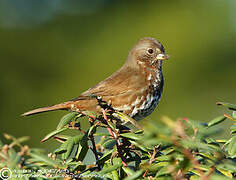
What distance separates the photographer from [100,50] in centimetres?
930

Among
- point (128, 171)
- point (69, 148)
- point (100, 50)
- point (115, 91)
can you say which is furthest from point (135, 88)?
point (100, 50)

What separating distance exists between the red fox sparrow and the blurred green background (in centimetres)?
368

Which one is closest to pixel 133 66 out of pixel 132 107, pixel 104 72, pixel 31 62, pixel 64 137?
Answer: pixel 132 107

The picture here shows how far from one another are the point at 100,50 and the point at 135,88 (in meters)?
5.01

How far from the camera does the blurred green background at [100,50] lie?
8.73 metres

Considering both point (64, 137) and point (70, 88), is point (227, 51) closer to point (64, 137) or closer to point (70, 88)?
point (70, 88)

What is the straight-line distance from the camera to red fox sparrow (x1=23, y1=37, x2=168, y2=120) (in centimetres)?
427

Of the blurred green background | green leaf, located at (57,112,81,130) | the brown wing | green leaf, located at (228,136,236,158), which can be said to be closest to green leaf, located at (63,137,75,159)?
green leaf, located at (57,112,81,130)

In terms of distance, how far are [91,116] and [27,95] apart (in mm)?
6989

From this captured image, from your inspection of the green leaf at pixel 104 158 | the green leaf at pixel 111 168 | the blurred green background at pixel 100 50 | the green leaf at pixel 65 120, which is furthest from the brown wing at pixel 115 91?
the blurred green background at pixel 100 50

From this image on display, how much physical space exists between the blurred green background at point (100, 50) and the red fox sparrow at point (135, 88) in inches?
145

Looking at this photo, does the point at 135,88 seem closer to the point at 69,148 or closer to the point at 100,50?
the point at 69,148

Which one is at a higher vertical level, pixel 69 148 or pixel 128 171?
pixel 69 148

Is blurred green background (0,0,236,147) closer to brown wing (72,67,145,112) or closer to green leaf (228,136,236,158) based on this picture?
brown wing (72,67,145,112)
